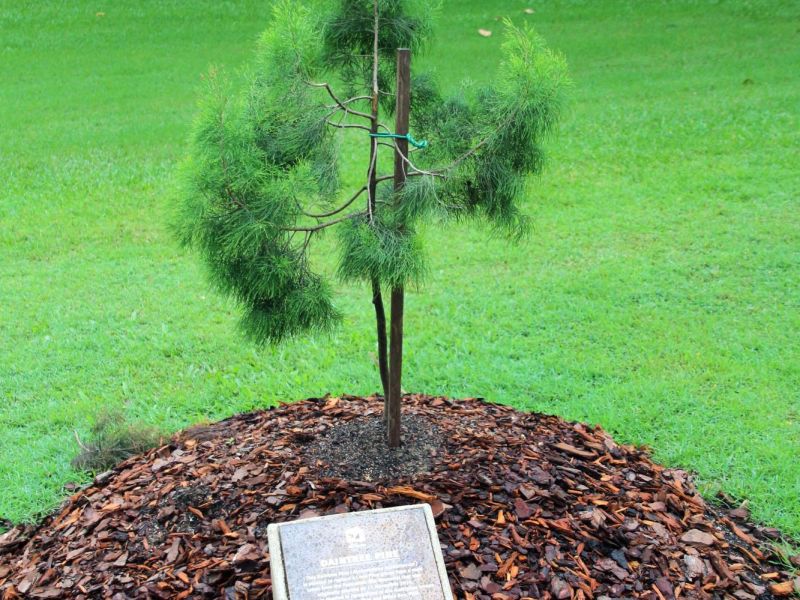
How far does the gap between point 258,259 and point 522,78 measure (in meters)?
1.24

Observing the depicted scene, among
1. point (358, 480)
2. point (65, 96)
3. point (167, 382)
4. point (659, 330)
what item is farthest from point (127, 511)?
point (65, 96)

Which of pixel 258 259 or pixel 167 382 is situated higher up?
pixel 258 259

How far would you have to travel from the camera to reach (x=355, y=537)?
3396mm

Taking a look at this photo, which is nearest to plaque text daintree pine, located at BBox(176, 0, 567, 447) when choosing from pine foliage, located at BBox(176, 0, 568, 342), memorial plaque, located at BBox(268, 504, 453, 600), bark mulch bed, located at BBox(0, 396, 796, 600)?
pine foliage, located at BBox(176, 0, 568, 342)

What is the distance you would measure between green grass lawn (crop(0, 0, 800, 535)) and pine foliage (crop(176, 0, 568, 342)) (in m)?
0.48

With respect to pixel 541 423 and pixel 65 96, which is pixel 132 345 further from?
pixel 65 96

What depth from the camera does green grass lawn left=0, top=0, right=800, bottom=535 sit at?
5.40 m

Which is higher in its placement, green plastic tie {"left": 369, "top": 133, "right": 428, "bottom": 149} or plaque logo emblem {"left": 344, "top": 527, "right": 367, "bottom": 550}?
green plastic tie {"left": 369, "top": 133, "right": 428, "bottom": 149}

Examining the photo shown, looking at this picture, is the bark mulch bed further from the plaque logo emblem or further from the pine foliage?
the pine foliage

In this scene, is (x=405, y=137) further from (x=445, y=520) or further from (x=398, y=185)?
(x=445, y=520)

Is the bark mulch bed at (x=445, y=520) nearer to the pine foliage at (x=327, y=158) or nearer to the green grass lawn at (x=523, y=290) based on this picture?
the green grass lawn at (x=523, y=290)

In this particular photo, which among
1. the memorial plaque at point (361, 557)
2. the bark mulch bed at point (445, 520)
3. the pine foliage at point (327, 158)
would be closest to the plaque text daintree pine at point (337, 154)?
the pine foliage at point (327, 158)

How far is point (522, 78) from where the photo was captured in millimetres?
3643

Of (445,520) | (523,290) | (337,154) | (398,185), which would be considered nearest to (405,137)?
(398,185)
